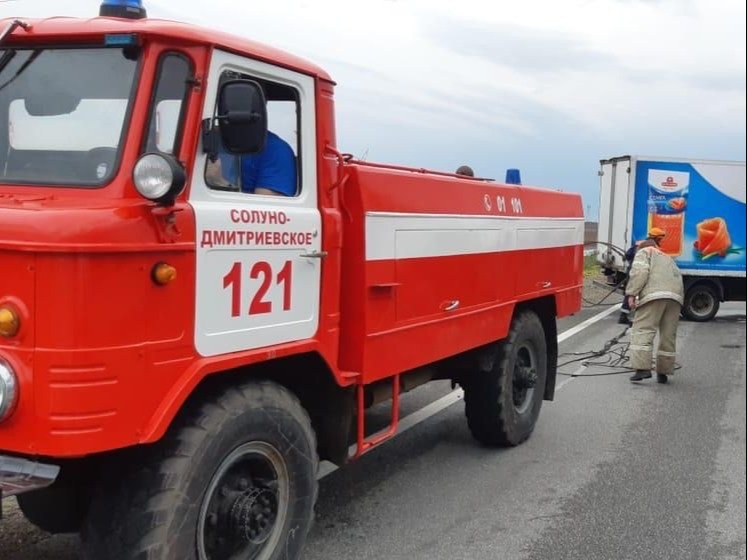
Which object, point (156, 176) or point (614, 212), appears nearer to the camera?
point (156, 176)

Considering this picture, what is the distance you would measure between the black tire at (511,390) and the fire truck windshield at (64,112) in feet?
12.6

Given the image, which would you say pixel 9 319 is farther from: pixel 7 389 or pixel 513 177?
pixel 513 177

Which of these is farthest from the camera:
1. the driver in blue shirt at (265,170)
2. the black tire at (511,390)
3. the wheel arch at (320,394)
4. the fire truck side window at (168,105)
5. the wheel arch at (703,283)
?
the wheel arch at (703,283)

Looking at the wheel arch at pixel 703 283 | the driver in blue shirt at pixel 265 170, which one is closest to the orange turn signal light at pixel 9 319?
the driver in blue shirt at pixel 265 170

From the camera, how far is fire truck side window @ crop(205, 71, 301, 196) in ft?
12.0

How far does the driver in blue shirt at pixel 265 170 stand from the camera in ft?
11.6

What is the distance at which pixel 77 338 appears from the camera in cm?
278

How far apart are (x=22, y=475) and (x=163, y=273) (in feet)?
2.83

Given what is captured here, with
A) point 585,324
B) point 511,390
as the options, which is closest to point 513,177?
point 511,390

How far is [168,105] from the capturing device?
10.6 ft

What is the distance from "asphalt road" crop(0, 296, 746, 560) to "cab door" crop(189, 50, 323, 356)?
1611 millimetres

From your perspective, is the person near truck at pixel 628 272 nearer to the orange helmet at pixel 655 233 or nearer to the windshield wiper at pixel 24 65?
the orange helmet at pixel 655 233

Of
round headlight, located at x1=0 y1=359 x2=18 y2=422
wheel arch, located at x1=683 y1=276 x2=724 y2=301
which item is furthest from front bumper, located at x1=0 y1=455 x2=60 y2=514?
wheel arch, located at x1=683 y1=276 x2=724 y2=301

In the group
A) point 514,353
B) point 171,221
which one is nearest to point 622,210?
point 514,353
